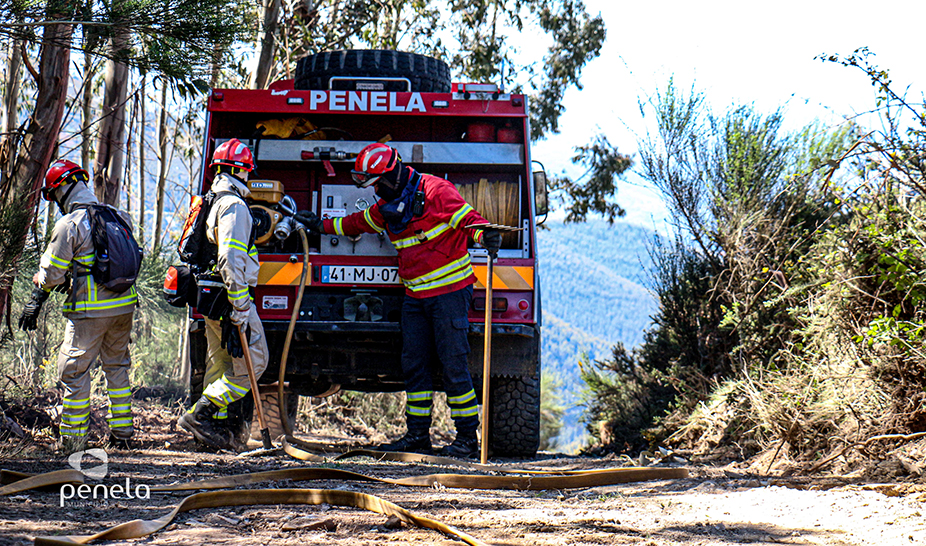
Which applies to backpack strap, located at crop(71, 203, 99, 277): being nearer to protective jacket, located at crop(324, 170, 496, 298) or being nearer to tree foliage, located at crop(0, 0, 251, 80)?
tree foliage, located at crop(0, 0, 251, 80)

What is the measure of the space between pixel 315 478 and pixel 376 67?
3.74 m

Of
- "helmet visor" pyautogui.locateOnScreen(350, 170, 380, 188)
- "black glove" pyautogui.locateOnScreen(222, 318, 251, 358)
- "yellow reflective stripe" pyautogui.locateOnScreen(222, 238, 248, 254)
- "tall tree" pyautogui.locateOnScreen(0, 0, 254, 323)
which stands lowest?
"black glove" pyautogui.locateOnScreen(222, 318, 251, 358)

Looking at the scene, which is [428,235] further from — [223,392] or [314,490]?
[314,490]

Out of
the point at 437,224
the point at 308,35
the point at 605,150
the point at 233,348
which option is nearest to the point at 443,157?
the point at 437,224

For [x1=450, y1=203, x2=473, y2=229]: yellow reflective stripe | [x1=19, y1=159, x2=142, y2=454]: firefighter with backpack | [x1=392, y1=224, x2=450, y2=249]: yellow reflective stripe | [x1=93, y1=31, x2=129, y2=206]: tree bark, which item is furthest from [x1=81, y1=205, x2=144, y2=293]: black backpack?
[x1=93, y1=31, x2=129, y2=206]: tree bark

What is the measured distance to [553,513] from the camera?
3570mm

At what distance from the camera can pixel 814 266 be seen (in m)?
5.93

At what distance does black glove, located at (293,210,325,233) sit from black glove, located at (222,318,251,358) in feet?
2.87

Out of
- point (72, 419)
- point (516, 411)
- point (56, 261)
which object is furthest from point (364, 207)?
point (72, 419)

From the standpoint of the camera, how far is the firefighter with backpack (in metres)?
5.51

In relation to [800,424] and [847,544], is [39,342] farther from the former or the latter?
[847,544]

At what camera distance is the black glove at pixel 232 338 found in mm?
5637

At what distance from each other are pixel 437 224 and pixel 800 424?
270 cm

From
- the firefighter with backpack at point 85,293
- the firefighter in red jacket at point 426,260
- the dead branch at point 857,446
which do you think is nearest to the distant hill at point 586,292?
the firefighter in red jacket at point 426,260
